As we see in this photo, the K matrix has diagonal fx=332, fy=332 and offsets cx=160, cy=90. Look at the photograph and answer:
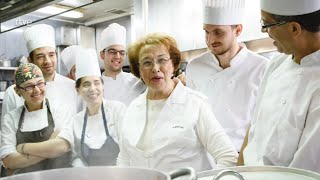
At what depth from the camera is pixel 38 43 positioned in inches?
65.0

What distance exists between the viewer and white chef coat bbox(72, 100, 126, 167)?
1.48m

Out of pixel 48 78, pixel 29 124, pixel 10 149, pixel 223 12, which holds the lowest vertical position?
pixel 10 149

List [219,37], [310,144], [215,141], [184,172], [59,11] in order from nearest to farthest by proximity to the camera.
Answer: [184,172] < [310,144] < [215,141] < [219,37] < [59,11]

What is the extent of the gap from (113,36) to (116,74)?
7.5 inches

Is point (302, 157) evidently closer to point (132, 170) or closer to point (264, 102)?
point (264, 102)

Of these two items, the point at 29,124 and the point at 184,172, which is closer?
the point at 184,172

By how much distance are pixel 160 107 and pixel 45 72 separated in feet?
2.31

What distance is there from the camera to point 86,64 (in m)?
1.56

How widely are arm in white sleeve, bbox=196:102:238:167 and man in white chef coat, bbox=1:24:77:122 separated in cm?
71

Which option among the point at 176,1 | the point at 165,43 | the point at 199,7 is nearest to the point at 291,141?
the point at 165,43

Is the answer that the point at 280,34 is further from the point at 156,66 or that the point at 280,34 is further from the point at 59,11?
the point at 59,11

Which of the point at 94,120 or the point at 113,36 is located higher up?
the point at 113,36

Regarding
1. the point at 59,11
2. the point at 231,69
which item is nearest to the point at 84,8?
the point at 59,11

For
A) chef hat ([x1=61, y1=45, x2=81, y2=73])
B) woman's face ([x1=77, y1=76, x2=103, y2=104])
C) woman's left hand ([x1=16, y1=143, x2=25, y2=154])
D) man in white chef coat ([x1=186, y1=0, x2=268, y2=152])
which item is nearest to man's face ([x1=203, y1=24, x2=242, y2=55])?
man in white chef coat ([x1=186, y1=0, x2=268, y2=152])
